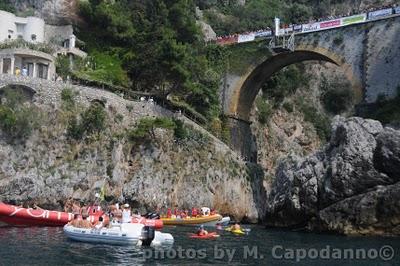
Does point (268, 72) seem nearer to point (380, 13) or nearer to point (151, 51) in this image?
point (380, 13)

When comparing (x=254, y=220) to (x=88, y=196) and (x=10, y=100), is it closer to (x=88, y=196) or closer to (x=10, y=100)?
(x=88, y=196)

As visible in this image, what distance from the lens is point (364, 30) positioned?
45.2m

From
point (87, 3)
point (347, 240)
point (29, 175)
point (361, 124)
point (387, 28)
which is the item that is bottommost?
point (347, 240)

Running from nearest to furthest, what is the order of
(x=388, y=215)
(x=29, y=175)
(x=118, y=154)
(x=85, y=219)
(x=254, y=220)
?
(x=85, y=219) → (x=388, y=215) → (x=29, y=175) → (x=118, y=154) → (x=254, y=220)

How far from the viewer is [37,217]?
97.3ft

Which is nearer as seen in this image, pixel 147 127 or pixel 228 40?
pixel 147 127

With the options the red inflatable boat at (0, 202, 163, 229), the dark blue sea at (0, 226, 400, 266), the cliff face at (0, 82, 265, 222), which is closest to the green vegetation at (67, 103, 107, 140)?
Answer: the cliff face at (0, 82, 265, 222)

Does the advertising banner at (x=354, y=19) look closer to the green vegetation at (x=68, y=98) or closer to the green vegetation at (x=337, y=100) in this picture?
the green vegetation at (x=337, y=100)

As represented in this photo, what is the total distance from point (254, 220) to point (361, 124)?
15908 mm

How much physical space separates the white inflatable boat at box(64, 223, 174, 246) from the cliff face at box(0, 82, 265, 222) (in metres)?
9.15

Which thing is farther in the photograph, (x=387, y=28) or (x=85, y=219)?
(x=387, y=28)

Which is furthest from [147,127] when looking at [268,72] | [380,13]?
[380,13]

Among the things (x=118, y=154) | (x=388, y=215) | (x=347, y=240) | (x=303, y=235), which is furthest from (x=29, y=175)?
(x=388, y=215)

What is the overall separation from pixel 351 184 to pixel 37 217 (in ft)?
59.6
